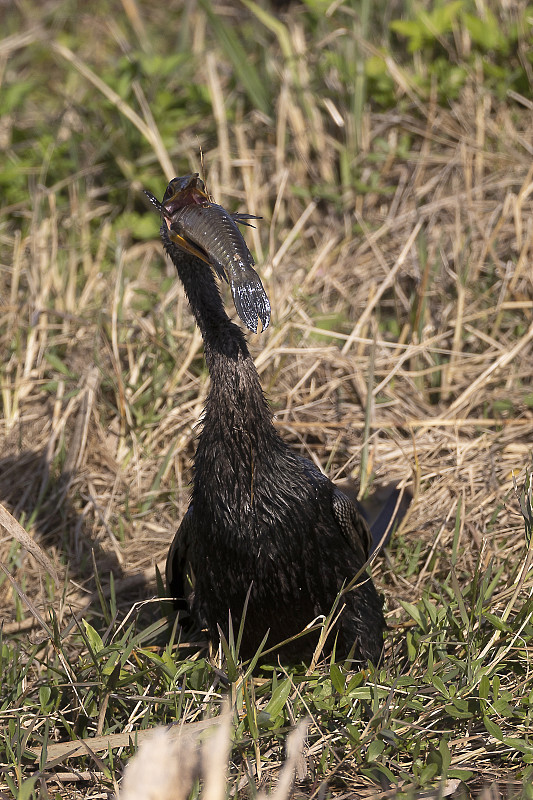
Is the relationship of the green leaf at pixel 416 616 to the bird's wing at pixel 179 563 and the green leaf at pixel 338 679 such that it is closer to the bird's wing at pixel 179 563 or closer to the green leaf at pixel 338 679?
the green leaf at pixel 338 679

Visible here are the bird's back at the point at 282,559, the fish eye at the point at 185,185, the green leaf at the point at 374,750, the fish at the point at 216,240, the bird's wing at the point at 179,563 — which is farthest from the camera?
the bird's wing at the point at 179,563

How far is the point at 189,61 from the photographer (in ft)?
16.6

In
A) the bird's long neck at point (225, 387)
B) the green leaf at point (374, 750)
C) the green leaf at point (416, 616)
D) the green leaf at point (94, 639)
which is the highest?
the bird's long neck at point (225, 387)

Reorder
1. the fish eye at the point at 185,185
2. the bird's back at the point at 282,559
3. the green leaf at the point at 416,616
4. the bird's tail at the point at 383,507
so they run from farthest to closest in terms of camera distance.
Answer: the bird's tail at the point at 383,507
the green leaf at the point at 416,616
the bird's back at the point at 282,559
the fish eye at the point at 185,185

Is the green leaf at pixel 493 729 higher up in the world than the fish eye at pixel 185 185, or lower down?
lower down

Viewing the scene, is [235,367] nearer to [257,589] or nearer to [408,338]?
[257,589]

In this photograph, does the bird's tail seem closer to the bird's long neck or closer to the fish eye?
the bird's long neck

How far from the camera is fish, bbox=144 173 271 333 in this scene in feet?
6.68

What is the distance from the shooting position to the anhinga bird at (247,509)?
235 cm

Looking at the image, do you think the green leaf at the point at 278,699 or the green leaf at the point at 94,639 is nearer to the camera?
the green leaf at the point at 278,699

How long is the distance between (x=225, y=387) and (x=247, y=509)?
34cm

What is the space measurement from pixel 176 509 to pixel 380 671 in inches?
50.8

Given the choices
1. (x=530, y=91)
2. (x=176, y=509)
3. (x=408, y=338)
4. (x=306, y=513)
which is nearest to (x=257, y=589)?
(x=306, y=513)

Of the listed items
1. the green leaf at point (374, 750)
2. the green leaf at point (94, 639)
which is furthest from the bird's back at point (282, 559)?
the green leaf at point (374, 750)
